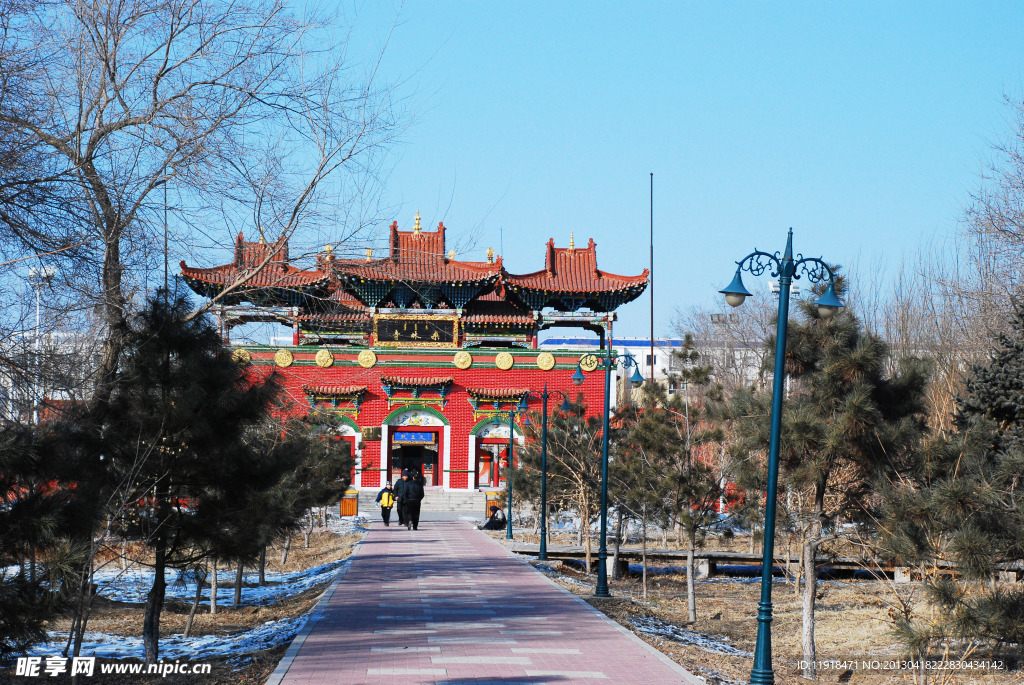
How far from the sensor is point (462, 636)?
11156mm

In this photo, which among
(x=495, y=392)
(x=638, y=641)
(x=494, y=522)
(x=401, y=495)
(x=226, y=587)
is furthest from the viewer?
(x=495, y=392)

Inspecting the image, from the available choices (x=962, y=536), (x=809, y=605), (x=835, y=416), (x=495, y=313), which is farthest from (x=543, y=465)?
(x=495, y=313)

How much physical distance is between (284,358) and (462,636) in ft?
103

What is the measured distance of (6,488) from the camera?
8.34 m

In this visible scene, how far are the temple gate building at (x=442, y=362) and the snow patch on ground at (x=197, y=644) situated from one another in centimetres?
2551

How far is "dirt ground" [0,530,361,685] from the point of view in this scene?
10.8 metres

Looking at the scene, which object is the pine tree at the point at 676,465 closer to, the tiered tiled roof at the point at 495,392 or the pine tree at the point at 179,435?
the pine tree at the point at 179,435

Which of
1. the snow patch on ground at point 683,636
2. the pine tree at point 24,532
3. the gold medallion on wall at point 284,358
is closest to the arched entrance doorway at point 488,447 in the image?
the gold medallion on wall at point 284,358

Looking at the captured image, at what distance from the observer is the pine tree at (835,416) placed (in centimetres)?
1275

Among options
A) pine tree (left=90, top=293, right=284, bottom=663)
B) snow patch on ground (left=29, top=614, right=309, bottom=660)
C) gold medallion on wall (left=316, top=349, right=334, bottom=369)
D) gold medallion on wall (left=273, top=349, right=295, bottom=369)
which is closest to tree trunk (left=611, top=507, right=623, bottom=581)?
snow patch on ground (left=29, top=614, right=309, bottom=660)

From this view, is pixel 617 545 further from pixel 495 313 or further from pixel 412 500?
pixel 495 313

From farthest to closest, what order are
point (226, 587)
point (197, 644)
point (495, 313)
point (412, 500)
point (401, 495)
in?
Answer: point (495, 313) < point (401, 495) < point (412, 500) < point (226, 587) < point (197, 644)

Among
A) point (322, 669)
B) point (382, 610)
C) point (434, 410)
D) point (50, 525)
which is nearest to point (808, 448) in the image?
point (382, 610)

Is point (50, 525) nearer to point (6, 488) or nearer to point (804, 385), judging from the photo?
point (6, 488)
